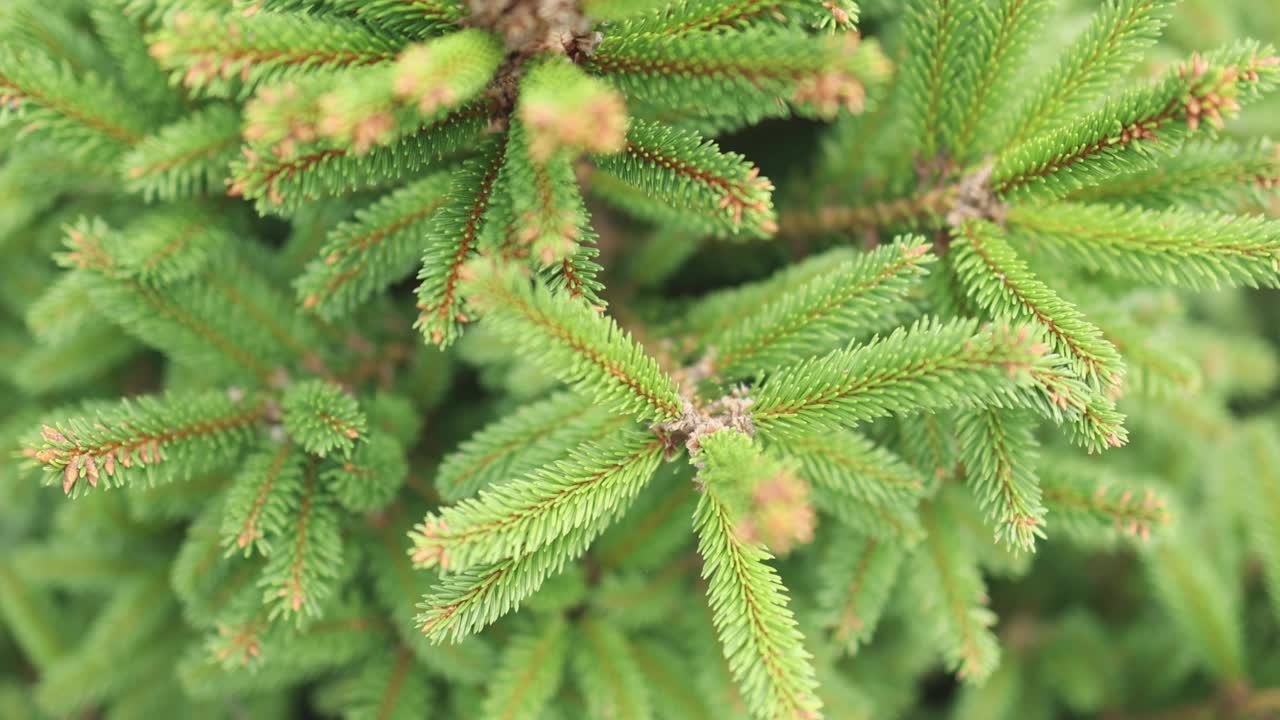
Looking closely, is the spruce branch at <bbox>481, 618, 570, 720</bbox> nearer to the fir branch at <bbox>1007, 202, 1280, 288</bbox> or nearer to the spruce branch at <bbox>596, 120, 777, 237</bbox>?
the spruce branch at <bbox>596, 120, 777, 237</bbox>

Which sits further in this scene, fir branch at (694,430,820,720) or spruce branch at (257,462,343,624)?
spruce branch at (257,462,343,624)

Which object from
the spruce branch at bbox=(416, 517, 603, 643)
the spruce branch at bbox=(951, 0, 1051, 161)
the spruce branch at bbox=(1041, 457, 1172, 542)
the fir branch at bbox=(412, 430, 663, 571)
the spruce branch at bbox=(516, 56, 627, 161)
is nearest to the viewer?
the spruce branch at bbox=(516, 56, 627, 161)

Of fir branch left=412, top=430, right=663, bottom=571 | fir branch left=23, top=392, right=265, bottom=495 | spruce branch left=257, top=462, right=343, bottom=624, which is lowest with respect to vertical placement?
spruce branch left=257, top=462, right=343, bottom=624

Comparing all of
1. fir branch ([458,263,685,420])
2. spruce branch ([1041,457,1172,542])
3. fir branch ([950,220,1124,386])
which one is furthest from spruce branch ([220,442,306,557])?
spruce branch ([1041,457,1172,542])

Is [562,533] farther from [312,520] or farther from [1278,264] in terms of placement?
[1278,264]

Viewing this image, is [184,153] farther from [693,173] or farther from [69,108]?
[693,173]

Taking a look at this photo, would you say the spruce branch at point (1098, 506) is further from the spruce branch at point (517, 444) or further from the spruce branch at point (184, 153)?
the spruce branch at point (184, 153)

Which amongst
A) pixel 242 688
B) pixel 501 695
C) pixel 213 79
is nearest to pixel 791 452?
pixel 501 695
